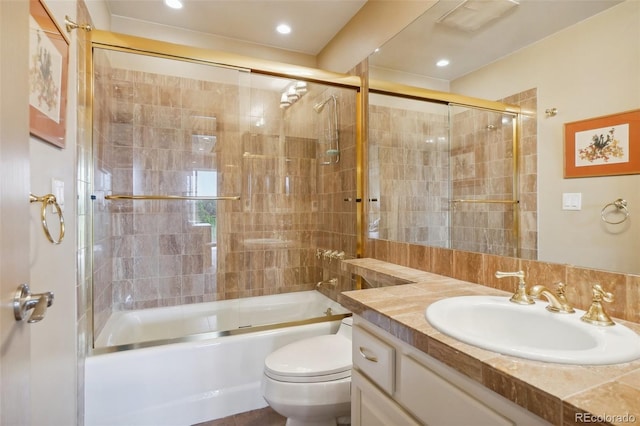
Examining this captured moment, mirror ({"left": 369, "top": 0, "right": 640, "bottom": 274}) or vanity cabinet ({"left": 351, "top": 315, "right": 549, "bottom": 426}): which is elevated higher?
mirror ({"left": 369, "top": 0, "right": 640, "bottom": 274})

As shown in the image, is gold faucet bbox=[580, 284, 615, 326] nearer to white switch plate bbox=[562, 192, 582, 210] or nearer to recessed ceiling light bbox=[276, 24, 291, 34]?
white switch plate bbox=[562, 192, 582, 210]

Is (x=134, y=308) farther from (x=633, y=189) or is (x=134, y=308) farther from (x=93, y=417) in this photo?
(x=633, y=189)

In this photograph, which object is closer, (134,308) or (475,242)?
(475,242)

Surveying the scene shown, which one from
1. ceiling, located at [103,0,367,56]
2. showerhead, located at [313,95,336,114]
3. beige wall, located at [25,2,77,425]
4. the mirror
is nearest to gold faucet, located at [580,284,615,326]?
the mirror

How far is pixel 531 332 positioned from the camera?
90 centimetres

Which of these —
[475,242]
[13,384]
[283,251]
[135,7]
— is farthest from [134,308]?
[475,242]

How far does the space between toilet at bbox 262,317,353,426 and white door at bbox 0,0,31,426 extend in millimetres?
890

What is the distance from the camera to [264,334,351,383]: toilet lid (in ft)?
4.45

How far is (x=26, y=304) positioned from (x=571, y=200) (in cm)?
155

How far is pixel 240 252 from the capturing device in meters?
2.71

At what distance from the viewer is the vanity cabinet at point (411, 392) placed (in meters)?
0.60

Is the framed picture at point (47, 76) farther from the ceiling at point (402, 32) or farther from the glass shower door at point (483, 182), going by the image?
the glass shower door at point (483, 182)

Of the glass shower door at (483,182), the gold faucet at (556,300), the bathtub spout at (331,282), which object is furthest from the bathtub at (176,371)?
the gold faucet at (556,300)

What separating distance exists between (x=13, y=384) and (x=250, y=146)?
90.4 inches
